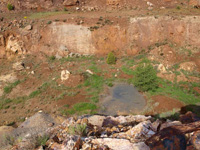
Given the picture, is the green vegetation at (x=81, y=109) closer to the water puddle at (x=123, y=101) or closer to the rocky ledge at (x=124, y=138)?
the water puddle at (x=123, y=101)

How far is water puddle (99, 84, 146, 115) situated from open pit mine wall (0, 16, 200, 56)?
7.88 meters

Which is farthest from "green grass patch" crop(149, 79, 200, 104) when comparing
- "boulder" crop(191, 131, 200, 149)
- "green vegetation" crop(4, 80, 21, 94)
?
"green vegetation" crop(4, 80, 21, 94)

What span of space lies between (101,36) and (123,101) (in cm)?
1152

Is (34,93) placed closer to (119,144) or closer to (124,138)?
(124,138)

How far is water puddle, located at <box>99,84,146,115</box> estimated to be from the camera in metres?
12.5

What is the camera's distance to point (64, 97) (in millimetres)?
14883

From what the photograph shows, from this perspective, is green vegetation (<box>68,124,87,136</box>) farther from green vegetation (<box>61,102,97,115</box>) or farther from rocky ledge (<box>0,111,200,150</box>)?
green vegetation (<box>61,102,97,115</box>)

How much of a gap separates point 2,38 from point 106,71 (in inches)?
571

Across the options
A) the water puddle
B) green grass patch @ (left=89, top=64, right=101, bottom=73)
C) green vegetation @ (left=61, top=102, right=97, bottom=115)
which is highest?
green grass patch @ (left=89, top=64, right=101, bottom=73)

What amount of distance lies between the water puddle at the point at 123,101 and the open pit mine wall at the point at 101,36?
788 centimetres

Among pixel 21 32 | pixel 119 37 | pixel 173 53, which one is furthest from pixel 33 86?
pixel 173 53

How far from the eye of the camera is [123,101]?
45.0 ft

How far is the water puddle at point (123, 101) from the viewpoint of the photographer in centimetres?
1255

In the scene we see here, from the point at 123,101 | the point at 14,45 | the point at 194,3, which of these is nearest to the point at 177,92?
the point at 123,101
